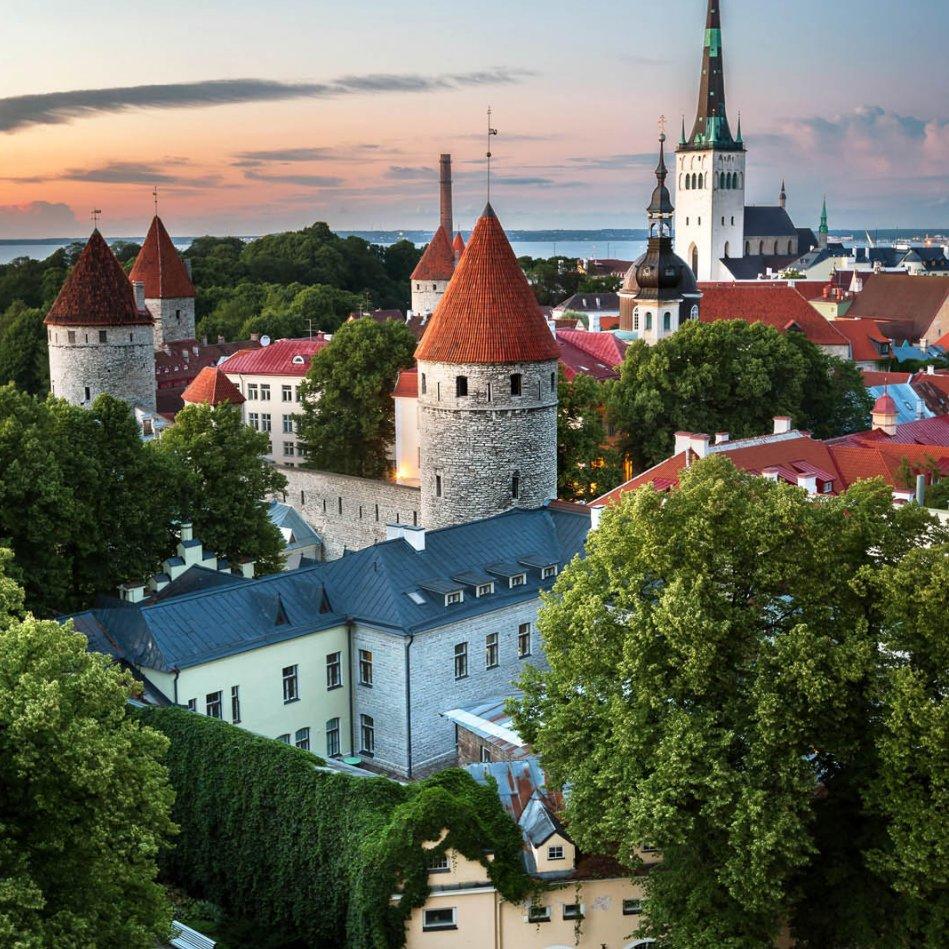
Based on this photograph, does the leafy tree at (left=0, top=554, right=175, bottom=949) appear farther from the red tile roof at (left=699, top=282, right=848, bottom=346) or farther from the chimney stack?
the chimney stack

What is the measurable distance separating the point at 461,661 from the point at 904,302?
69.1 metres

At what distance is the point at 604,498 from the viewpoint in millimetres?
34562

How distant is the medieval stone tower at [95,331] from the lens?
4719 centimetres

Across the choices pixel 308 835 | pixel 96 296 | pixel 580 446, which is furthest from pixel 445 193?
pixel 308 835

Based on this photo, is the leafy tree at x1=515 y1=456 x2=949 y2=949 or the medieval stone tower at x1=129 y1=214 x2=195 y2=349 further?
the medieval stone tower at x1=129 y1=214 x2=195 y2=349

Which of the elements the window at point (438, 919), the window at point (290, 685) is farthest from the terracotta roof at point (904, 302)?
the window at point (438, 919)

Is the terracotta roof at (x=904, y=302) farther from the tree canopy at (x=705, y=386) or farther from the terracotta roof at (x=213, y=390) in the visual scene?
the terracotta roof at (x=213, y=390)

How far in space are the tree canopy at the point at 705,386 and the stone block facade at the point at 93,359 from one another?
57.3ft

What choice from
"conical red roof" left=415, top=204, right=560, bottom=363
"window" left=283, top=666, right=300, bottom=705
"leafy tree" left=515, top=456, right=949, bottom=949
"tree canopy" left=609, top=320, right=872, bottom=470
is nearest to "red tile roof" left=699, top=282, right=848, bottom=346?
"tree canopy" left=609, top=320, right=872, bottom=470

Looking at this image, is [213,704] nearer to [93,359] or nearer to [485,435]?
[485,435]

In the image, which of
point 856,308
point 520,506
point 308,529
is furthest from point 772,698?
point 856,308

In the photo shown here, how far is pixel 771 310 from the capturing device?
6906cm

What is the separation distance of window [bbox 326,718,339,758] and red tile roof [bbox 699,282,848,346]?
44.6 m

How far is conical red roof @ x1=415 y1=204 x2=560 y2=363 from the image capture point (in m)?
33.3
